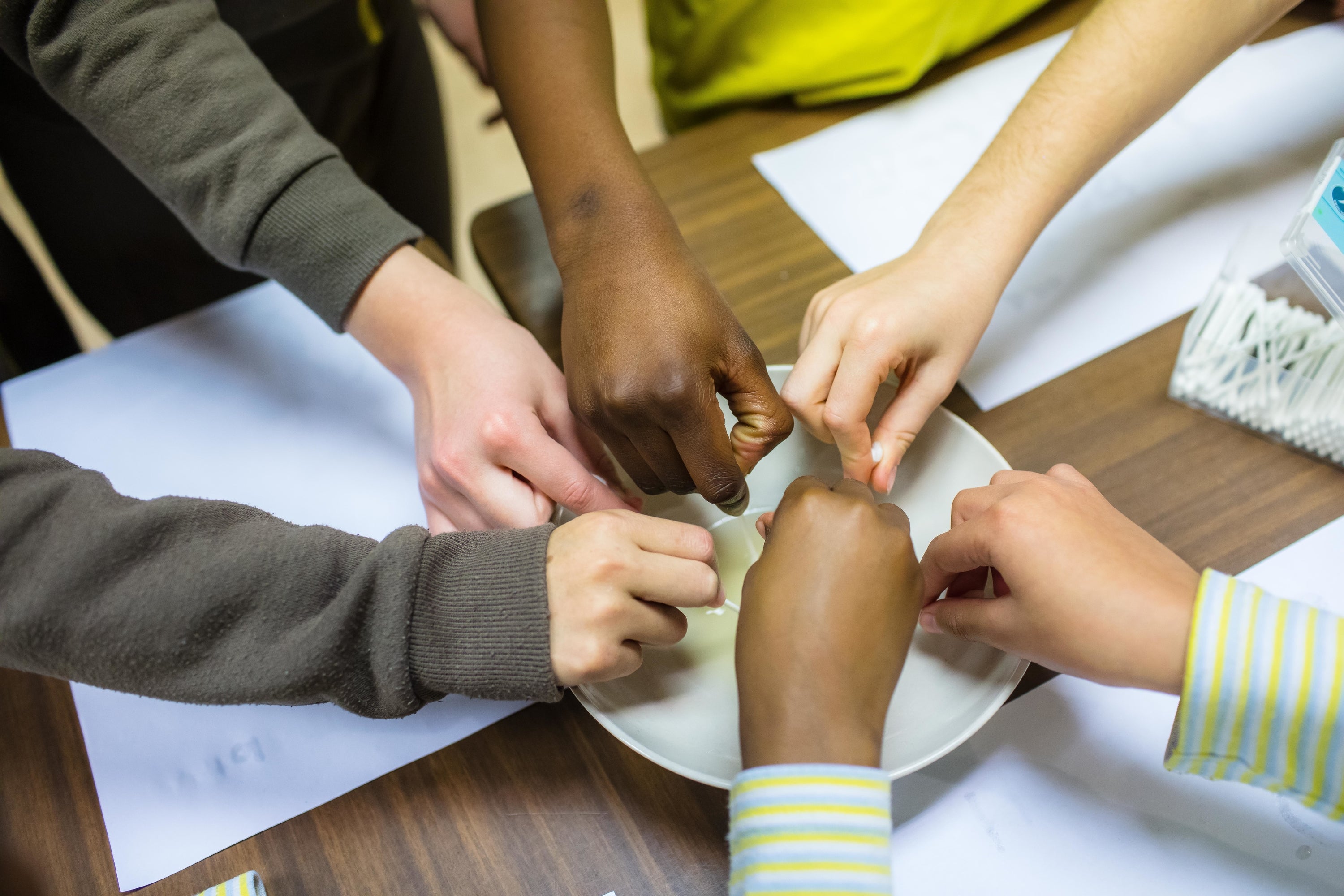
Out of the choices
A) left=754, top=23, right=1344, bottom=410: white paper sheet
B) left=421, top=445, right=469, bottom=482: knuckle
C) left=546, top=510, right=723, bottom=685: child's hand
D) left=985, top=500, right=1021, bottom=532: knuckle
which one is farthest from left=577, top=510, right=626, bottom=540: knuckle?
left=754, top=23, right=1344, bottom=410: white paper sheet

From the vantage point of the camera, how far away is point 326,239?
2.10 ft

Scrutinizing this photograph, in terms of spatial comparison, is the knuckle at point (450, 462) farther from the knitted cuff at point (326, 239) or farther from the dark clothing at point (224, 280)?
the knitted cuff at point (326, 239)

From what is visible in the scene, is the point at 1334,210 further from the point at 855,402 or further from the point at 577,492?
the point at 577,492

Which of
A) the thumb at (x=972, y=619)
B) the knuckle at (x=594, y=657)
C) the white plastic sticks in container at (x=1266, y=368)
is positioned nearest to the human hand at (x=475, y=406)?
the knuckle at (x=594, y=657)

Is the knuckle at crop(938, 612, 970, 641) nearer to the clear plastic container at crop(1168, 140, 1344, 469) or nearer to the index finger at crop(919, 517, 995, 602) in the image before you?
the index finger at crop(919, 517, 995, 602)

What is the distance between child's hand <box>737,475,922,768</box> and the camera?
42 centimetres

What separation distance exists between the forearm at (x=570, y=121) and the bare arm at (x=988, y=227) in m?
0.15

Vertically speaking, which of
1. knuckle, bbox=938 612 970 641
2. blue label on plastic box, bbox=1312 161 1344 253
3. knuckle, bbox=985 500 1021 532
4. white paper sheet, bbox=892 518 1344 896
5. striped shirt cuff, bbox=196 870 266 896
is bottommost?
striped shirt cuff, bbox=196 870 266 896

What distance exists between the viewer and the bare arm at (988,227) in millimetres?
562

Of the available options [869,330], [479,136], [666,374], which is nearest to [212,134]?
[666,374]

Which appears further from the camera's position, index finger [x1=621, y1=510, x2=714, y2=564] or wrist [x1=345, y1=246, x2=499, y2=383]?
wrist [x1=345, y1=246, x2=499, y2=383]

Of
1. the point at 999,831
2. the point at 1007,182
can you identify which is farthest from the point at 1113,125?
the point at 999,831

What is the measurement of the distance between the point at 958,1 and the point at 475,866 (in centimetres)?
87

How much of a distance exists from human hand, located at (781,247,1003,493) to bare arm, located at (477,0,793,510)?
4 cm
